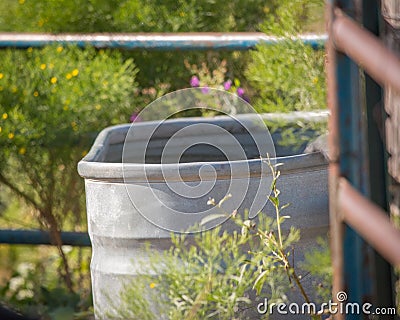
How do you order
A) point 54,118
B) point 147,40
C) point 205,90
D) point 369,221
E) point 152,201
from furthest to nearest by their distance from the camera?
point 147,40 < point 205,90 < point 54,118 < point 152,201 < point 369,221

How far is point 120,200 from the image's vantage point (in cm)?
214

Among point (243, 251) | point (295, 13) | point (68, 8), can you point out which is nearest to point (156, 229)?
point (243, 251)

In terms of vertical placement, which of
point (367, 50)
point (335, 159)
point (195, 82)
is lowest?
point (195, 82)

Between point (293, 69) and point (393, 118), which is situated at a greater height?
point (293, 69)

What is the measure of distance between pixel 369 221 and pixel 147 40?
2.62 meters

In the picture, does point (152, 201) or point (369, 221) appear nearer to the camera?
point (369, 221)

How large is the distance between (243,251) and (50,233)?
1578 millimetres

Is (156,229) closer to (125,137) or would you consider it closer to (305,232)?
(305,232)

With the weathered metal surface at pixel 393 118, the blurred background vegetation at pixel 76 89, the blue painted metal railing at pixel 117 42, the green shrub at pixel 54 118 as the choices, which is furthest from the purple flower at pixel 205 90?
the weathered metal surface at pixel 393 118

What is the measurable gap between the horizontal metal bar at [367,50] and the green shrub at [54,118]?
2123 mm

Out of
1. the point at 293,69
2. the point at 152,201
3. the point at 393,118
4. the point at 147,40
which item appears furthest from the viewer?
the point at 147,40

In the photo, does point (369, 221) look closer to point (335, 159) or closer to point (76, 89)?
point (335, 159)

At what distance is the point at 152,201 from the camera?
209 cm

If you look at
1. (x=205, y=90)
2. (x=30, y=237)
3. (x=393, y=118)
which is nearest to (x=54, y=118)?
(x=30, y=237)
